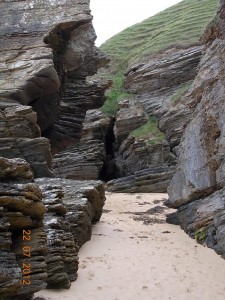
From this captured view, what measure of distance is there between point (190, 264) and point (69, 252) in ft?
12.9

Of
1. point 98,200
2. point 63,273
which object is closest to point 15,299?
point 63,273

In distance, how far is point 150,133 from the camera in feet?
119

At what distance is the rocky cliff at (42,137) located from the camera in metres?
7.83

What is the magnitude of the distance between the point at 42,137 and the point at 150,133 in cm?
2111

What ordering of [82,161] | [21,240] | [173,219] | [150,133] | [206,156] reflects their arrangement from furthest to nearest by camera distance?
1. [150,133]
2. [82,161]
3. [173,219]
4. [206,156]
5. [21,240]

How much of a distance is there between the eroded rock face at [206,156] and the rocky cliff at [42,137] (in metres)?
3.84

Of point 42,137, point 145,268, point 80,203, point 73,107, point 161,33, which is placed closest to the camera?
point 145,268

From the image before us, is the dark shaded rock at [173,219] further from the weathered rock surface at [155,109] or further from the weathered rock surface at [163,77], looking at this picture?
the weathered rock surface at [163,77]

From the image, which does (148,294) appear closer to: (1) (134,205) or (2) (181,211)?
(2) (181,211)

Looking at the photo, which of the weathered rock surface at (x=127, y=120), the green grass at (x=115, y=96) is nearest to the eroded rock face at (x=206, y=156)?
the weathered rock surface at (x=127, y=120)

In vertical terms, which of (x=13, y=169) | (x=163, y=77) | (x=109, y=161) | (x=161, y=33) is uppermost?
(x=161, y=33)

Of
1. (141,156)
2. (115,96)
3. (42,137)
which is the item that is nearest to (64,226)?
(42,137)

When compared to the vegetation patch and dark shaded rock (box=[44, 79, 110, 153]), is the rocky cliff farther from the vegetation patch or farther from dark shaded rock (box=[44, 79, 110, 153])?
the vegetation patch

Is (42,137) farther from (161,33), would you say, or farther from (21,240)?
(161,33)
